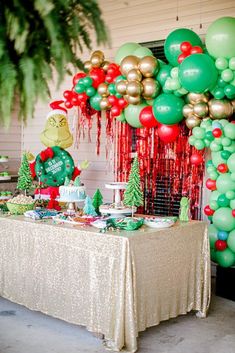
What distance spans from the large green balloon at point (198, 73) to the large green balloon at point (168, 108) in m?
0.32

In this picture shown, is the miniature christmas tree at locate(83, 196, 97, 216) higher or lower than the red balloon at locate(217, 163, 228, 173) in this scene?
lower

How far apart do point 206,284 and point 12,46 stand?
2884 millimetres

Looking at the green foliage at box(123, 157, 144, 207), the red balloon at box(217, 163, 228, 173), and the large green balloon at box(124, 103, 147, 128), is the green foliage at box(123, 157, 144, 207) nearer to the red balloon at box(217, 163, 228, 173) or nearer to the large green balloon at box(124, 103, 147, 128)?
the red balloon at box(217, 163, 228, 173)

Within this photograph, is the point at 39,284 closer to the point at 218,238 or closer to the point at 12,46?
the point at 218,238

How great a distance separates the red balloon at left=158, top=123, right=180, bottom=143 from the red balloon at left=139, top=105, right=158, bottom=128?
0.26 feet

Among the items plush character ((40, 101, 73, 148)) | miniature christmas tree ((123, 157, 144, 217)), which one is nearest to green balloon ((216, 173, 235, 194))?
miniature christmas tree ((123, 157, 144, 217))

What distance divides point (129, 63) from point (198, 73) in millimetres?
932

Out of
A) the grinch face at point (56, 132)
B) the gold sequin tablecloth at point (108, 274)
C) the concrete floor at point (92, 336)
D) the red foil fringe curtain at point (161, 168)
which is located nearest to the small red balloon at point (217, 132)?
the red foil fringe curtain at point (161, 168)

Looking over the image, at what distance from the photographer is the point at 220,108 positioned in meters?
4.14

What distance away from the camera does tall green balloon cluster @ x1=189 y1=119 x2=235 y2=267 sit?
414 cm

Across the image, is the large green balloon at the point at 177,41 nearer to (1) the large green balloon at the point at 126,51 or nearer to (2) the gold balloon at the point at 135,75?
(2) the gold balloon at the point at 135,75

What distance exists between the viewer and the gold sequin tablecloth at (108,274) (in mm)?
3117

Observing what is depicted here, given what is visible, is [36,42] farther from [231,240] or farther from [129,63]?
[129,63]

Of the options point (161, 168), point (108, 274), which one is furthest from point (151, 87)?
point (108, 274)
